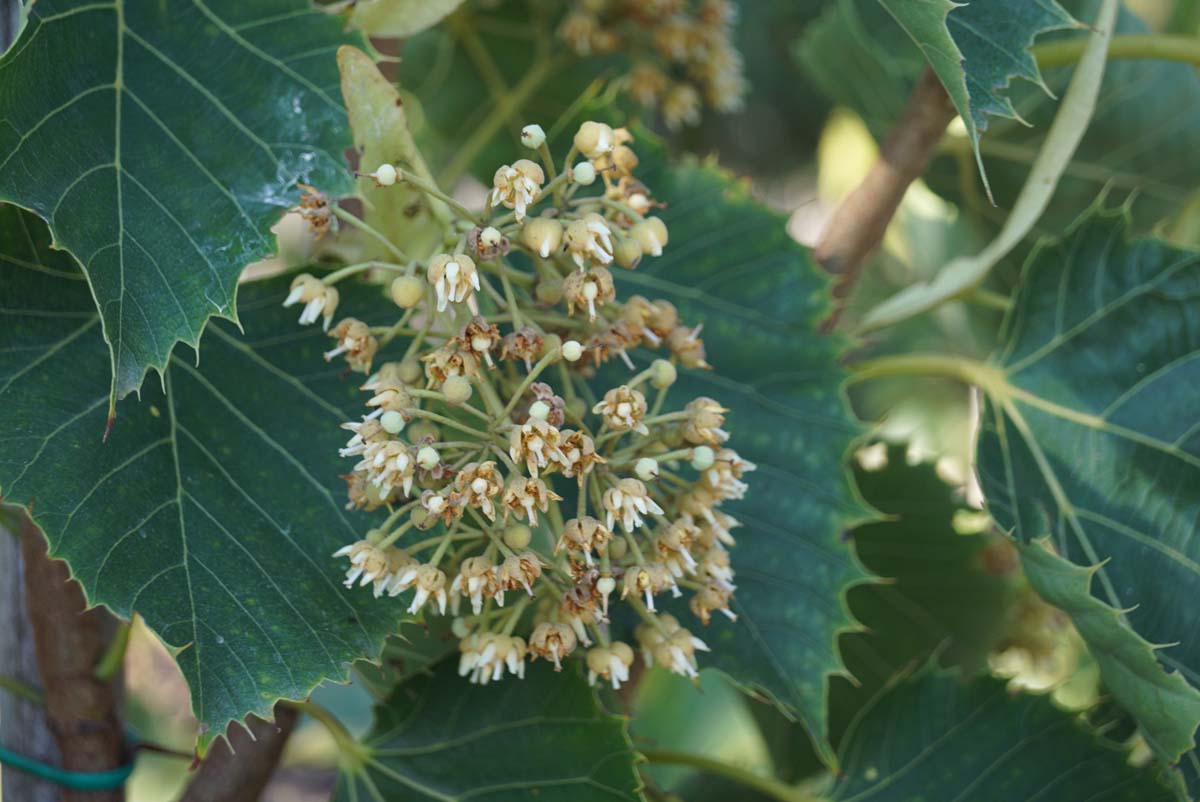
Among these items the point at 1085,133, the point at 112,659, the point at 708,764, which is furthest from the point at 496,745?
the point at 1085,133

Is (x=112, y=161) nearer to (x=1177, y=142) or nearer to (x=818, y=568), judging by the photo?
(x=818, y=568)

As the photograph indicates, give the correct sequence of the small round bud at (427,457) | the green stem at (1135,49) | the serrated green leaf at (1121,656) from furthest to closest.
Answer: the green stem at (1135,49) → the serrated green leaf at (1121,656) → the small round bud at (427,457)

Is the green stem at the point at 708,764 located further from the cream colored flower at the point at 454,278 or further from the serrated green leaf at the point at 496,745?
the cream colored flower at the point at 454,278

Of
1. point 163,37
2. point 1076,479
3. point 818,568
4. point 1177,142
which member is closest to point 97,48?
point 163,37

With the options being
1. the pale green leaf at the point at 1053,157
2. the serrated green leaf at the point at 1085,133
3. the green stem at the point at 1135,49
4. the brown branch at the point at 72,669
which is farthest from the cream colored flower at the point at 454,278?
the serrated green leaf at the point at 1085,133

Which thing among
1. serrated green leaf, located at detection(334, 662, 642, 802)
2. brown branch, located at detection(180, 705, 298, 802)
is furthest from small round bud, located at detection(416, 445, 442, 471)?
brown branch, located at detection(180, 705, 298, 802)

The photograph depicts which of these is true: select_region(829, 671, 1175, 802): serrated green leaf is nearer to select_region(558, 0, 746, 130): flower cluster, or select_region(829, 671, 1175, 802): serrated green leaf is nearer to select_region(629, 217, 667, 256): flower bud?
select_region(629, 217, 667, 256): flower bud
